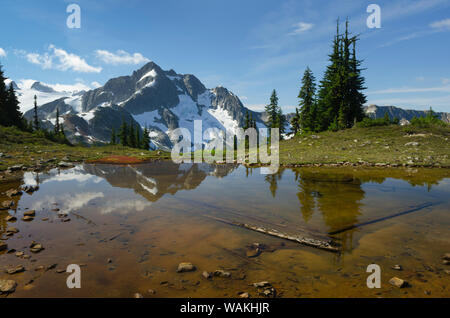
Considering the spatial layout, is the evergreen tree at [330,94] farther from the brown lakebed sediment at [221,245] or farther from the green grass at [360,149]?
the brown lakebed sediment at [221,245]

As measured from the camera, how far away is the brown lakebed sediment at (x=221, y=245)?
13.4 ft

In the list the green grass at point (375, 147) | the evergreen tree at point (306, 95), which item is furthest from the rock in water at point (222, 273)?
the evergreen tree at point (306, 95)

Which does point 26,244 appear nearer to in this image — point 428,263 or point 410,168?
point 428,263

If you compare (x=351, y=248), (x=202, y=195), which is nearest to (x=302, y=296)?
(x=351, y=248)

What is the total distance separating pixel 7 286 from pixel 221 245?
3979 millimetres

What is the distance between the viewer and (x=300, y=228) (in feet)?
22.0

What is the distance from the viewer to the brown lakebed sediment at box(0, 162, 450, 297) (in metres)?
4.09

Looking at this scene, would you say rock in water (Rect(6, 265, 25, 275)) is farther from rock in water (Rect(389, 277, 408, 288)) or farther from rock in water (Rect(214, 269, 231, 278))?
rock in water (Rect(389, 277, 408, 288))

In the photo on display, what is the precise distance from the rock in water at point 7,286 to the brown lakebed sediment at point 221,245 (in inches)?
2.9

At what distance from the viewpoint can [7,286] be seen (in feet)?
13.0

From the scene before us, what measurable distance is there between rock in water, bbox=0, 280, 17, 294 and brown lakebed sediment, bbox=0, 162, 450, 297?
7cm

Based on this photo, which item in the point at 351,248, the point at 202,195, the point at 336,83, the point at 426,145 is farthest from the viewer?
the point at 336,83
